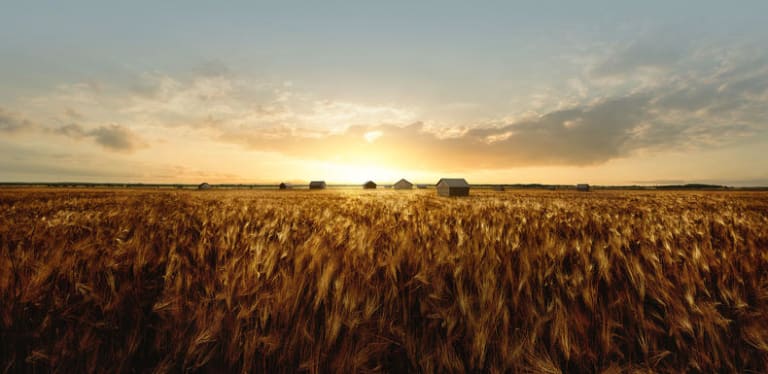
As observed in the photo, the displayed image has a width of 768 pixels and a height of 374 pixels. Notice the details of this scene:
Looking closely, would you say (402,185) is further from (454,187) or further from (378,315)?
(378,315)

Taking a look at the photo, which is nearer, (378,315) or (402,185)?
(378,315)

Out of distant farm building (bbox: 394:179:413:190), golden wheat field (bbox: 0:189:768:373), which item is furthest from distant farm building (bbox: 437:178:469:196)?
distant farm building (bbox: 394:179:413:190)

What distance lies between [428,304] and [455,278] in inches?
10.9

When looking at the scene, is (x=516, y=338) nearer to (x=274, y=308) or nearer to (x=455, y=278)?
(x=455, y=278)

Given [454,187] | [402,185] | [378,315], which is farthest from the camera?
[402,185]

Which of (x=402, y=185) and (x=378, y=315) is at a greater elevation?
(x=402, y=185)

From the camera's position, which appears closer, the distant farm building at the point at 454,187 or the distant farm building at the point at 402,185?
the distant farm building at the point at 454,187

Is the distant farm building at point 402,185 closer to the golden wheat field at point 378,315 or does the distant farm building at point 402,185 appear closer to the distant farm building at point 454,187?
the distant farm building at point 454,187

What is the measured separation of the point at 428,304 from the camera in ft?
5.36

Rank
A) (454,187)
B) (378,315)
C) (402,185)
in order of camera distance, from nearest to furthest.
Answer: (378,315), (454,187), (402,185)

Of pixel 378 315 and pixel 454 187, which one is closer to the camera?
pixel 378 315

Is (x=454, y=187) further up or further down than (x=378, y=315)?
further up

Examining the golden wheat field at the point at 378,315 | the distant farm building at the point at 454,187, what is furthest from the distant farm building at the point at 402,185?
the golden wheat field at the point at 378,315

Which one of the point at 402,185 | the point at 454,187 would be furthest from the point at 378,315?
the point at 402,185
